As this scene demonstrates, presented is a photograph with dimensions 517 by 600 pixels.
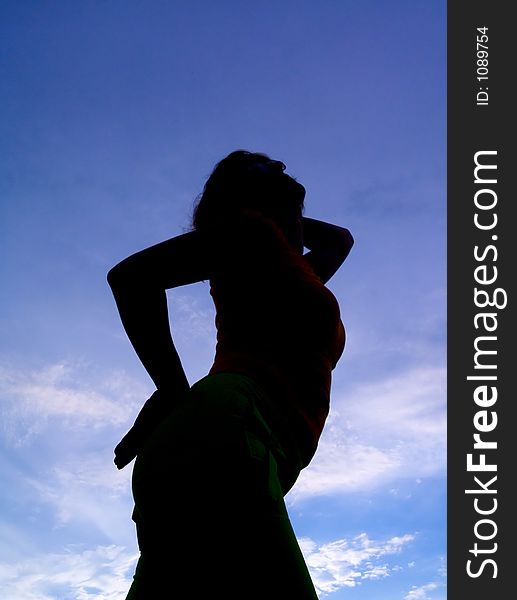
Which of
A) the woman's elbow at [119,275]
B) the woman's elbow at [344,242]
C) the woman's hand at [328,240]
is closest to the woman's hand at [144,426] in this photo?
the woman's elbow at [119,275]

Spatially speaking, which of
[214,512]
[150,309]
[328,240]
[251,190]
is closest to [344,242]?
[328,240]

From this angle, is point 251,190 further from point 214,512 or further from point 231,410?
point 214,512

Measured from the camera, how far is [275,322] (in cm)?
145

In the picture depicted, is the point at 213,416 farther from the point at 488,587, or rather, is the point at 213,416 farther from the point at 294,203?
the point at 488,587

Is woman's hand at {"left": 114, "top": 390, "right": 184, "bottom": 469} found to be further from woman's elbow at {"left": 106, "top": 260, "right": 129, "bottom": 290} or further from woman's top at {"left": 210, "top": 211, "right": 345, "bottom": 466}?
woman's elbow at {"left": 106, "top": 260, "right": 129, "bottom": 290}

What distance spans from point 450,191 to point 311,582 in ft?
17.0

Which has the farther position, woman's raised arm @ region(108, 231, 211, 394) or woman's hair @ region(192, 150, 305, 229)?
woman's hair @ region(192, 150, 305, 229)

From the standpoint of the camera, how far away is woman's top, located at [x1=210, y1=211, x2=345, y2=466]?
4.58 feet

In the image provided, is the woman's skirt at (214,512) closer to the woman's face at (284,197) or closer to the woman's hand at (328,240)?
the woman's face at (284,197)

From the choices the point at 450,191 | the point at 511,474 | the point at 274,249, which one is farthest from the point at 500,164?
the point at 274,249

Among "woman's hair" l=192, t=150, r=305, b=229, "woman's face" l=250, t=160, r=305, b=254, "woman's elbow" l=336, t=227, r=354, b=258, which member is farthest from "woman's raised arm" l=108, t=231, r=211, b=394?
"woman's elbow" l=336, t=227, r=354, b=258

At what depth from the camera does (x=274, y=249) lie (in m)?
1.54

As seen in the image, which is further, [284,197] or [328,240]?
[328,240]

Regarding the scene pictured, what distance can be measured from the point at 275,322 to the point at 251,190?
618 millimetres
